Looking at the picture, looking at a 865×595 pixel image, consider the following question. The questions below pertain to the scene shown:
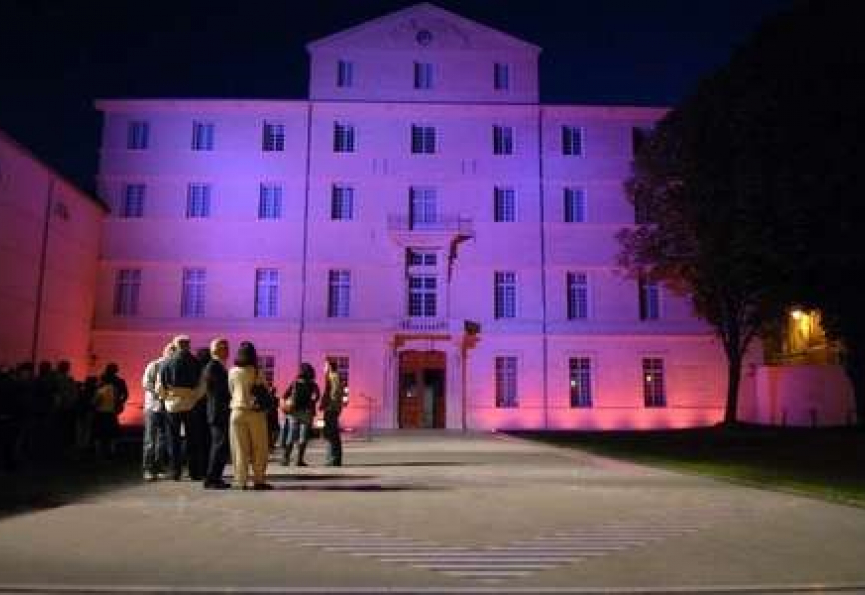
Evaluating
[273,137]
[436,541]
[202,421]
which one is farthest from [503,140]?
[436,541]

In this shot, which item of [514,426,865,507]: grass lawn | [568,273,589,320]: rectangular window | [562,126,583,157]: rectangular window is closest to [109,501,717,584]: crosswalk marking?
[514,426,865,507]: grass lawn

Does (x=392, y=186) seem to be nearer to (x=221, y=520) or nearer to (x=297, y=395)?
(x=297, y=395)

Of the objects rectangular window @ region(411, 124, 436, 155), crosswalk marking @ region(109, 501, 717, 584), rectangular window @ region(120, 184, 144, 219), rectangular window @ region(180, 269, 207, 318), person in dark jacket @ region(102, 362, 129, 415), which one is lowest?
crosswalk marking @ region(109, 501, 717, 584)

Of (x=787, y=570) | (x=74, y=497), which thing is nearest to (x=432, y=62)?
(x=74, y=497)

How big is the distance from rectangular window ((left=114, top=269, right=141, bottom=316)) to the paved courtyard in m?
29.0

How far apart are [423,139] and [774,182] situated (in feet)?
58.7

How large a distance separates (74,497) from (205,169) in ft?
103

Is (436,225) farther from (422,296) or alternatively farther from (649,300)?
(649,300)

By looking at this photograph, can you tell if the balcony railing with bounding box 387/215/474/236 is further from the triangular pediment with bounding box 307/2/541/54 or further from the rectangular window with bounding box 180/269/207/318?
the rectangular window with bounding box 180/269/207/318

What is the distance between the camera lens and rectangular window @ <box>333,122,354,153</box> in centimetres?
4069

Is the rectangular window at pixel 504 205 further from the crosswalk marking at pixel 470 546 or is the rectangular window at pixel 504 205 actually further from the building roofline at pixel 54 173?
the crosswalk marking at pixel 470 546

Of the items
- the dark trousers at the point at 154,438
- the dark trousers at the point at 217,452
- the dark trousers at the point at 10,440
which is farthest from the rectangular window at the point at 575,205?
the dark trousers at the point at 217,452

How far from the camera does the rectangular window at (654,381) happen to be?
132 feet

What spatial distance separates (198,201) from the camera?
4031cm
